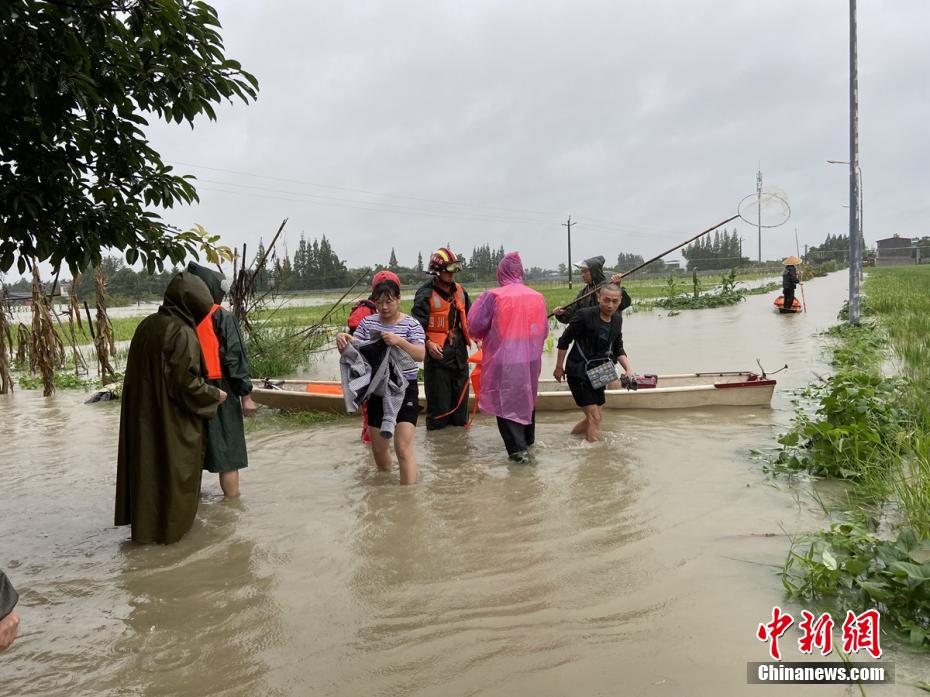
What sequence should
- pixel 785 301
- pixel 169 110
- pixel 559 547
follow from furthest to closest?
1. pixel 785 301
2. pixel 559 547
3. pixel 169 110

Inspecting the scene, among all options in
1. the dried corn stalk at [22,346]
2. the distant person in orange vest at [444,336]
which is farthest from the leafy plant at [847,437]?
the dried corn stalk at [22,346]

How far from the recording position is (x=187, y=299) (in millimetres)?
4402

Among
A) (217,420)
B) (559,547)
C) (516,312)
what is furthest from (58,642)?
(516,312)

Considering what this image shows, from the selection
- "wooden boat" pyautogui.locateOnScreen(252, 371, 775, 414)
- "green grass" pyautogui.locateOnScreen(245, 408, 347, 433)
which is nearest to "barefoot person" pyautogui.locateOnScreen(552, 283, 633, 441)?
"wooden boat" pyautogui.locateOnScreen(252, 371, 775, 414)

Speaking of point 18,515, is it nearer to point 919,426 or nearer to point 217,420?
point 217,420

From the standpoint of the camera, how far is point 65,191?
3.55 metres

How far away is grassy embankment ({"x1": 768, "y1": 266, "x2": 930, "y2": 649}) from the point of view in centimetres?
297

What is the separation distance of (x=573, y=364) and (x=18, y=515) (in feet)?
15.2

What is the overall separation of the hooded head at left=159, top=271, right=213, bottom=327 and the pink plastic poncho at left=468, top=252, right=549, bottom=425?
2267 millimetres

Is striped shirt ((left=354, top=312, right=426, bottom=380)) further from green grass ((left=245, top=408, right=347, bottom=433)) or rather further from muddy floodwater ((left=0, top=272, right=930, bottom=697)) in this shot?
green grass ((left=245, top=408, right=347, bottom=433))

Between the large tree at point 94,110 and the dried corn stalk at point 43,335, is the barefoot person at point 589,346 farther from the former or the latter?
the dried corn stalk at point 43,335

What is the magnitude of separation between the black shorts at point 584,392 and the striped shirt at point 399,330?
182 centimetres

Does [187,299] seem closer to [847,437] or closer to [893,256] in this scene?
[847,437]

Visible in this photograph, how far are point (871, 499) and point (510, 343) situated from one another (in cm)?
281
